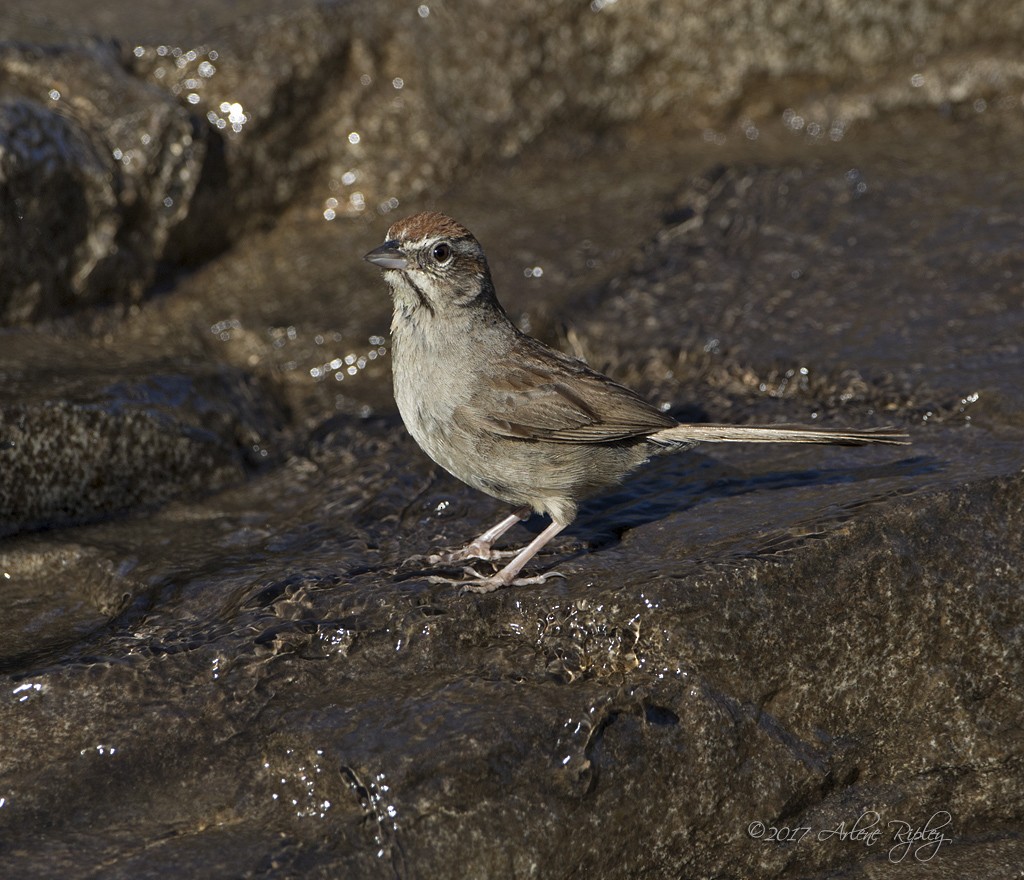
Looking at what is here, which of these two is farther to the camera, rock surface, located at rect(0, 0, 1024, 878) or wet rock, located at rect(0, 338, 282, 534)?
wet rock, located at rect(0, 338, 282, 534)

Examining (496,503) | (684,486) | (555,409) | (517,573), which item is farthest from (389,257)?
(684,486)

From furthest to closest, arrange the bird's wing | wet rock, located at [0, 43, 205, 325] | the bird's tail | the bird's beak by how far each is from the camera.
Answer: wet rock, located at [0, 43, 205, 325], the bird's beak, the bird's wing, the bird's tail

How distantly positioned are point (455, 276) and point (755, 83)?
4.55m

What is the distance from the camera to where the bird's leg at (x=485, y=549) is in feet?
16.1

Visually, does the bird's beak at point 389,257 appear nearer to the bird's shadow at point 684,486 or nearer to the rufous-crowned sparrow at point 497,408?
the rufous-crowned sparrow at point 497,408

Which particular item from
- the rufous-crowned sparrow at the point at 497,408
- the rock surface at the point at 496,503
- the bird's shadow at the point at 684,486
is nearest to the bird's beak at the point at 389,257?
the rufous-crowned sparrow at the point at 497,408

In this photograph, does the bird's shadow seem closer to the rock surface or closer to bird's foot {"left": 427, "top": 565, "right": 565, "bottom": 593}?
the rock surface

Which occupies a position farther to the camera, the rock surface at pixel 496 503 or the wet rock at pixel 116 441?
the wet rock at pixel 116 441

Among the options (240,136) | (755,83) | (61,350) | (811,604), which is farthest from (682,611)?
(755,83)

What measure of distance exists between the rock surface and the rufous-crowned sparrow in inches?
9.6

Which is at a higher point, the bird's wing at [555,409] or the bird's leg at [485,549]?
the bird's wing at [555,409]

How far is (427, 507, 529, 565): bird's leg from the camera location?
4.91 m

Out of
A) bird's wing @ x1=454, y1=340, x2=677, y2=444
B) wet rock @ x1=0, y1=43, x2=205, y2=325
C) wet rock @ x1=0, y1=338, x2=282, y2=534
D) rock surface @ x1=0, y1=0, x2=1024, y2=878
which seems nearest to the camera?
rock surface @ x1=0, y1=0, x2=1024, y2=878

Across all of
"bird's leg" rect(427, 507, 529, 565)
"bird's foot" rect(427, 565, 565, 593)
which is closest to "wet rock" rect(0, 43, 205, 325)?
"bird's leg" rect(427, 507, 529, 565)
